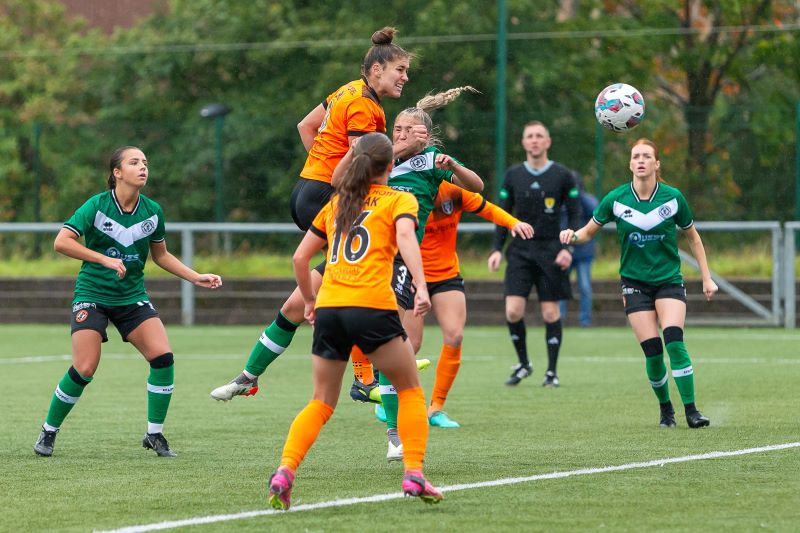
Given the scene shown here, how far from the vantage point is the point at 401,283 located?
875cm

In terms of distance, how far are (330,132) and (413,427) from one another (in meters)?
2.49

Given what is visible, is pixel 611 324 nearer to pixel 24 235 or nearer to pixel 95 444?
pixel 24 235

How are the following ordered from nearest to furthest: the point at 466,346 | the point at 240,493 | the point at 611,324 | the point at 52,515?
the point at 52,515
the point at 240,493
the point at 466,346
the point at 611,324

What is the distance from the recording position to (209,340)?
18.4 metres

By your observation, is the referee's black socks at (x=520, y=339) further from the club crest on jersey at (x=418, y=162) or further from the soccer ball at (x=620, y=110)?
the club crest on jersey at (x=418, y=162)

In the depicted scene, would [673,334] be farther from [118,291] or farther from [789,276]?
[789,276]

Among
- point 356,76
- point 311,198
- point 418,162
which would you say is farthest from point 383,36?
point 356,76

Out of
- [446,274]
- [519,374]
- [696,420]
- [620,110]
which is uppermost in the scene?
[620,110]

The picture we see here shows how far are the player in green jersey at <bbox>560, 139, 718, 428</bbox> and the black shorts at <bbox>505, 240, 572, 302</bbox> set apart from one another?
3.15 meters

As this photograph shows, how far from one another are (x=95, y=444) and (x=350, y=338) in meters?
3.08

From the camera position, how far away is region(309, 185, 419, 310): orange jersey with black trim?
632 centimetres

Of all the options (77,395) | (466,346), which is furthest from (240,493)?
(466,346)

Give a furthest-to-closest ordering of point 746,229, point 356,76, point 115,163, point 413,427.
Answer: point 356,76 → point 746,229 → point 115,163 → point 413,427

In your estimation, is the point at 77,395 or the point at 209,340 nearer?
the point at 77,395
